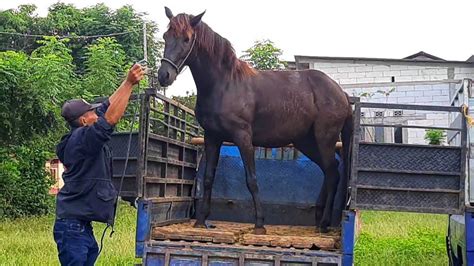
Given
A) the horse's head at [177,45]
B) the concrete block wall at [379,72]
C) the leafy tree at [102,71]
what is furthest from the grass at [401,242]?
the concrete block wall at [379,72]

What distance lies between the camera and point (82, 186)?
426 centimetres

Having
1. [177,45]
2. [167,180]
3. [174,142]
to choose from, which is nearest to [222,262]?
[167,180]

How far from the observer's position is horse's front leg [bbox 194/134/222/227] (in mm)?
5578

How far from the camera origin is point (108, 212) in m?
4.34

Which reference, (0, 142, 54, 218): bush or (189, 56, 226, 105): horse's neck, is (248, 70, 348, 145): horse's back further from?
(0, 142, 54, 218): bush

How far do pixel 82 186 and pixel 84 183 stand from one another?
0.02m

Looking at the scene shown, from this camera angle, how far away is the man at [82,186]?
4.16 m

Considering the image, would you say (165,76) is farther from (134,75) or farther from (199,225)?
(199,225)

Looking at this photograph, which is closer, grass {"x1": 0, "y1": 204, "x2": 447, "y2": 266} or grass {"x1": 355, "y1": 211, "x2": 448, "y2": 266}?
grass {"x1": 0, "y1": 204, "x2": 447, "y2": 266}

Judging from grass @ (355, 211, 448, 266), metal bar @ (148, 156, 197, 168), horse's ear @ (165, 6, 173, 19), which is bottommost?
grass @ (355, 211, 448, 266)

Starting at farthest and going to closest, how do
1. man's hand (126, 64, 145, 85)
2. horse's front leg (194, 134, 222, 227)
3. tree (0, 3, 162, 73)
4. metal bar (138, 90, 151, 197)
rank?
tree (0, 3, 162, 73) → horse's front leg (194, 134, 222, 227) → metal bar (138, 90, 151, 197) → man's hand (126, 64, 145, 85)

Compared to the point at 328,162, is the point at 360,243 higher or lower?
lower

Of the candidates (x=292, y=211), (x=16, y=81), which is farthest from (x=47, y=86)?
(x=292, y=211)

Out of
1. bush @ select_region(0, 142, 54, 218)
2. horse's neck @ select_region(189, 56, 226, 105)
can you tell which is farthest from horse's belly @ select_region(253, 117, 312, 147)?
bush @ select_region(0, 142, 54, 218)
